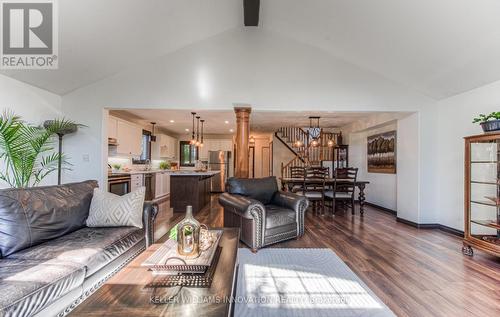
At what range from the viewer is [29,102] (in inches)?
148

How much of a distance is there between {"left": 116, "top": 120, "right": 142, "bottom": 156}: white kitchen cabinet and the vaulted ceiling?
175cm

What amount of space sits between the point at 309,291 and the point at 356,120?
19.6 feet

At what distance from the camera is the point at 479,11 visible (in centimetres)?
270

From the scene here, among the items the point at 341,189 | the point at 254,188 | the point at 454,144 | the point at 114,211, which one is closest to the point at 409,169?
the point at 454,144

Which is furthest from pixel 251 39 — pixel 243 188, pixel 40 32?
pixel 40 32

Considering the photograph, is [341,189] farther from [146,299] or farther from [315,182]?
[146,299]

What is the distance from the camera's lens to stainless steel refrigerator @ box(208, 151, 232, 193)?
31.2 feet

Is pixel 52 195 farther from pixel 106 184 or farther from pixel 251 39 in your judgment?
pixel 251 39

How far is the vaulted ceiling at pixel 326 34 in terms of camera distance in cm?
300

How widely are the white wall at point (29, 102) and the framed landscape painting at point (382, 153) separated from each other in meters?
6.99

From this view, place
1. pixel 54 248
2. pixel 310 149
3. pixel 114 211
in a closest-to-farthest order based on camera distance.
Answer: pixel 54 248, pixel 114 211, pixel 310 149

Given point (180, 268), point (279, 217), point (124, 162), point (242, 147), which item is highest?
point (242, 147)

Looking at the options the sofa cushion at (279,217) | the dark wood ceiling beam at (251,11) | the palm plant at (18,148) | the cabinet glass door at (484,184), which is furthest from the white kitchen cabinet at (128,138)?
the cabinet glass door at (484,184)

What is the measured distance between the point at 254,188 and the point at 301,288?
1.88 meters
